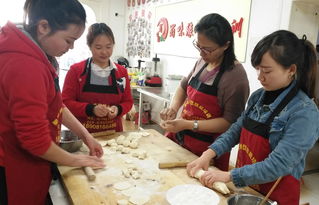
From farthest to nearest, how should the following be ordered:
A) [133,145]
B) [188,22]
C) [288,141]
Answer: [188,22] → [133,145] → [288,141]

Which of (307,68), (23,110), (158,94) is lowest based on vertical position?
(158,94)

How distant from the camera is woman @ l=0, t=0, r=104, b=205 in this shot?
32.4 inches

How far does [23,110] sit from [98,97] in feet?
2.91

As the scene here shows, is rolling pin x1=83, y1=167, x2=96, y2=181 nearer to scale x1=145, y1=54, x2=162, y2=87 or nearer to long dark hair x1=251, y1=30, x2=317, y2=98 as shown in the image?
long dark hair x1=251, y1=30, x2=317, y2=98

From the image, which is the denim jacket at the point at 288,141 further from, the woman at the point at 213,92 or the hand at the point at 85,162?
the hand at the point at 85,162

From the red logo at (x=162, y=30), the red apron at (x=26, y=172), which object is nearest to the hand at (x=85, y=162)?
the red apron at (x=26, y=172)

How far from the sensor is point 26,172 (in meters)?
0.97

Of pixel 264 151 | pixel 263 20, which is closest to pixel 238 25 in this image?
pixel 263 20

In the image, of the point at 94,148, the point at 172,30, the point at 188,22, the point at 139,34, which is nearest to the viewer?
the point at 94,148

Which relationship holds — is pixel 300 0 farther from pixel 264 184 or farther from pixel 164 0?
pixel 164 0

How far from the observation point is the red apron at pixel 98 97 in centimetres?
168

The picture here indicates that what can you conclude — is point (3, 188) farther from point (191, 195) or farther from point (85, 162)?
point (191, 195)

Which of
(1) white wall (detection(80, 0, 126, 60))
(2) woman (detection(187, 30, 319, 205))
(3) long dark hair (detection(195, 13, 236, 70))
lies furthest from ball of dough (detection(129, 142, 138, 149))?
(1) white wall (detection(80, 0, 126, 60))

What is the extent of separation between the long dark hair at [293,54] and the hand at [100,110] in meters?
0.89
